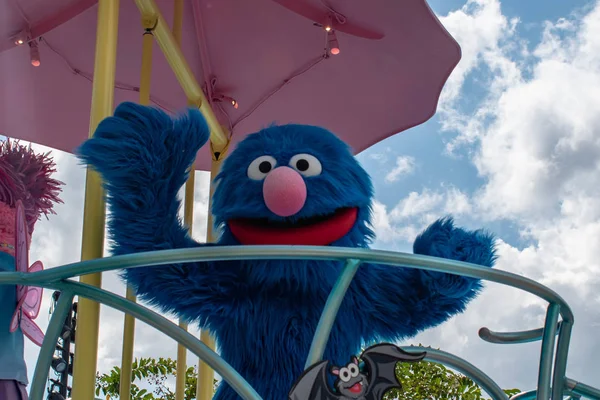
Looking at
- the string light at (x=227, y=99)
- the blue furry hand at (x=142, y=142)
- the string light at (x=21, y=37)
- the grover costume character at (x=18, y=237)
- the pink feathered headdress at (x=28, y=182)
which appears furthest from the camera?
the string light at (x=227, y=99)

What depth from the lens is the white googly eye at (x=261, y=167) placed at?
91 centimetres

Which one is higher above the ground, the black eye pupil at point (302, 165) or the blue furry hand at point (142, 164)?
the black eye pupil at point (302, 165)

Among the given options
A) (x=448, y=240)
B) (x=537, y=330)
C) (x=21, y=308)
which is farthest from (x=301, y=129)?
(x=21, y=308)

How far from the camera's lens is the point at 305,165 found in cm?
91

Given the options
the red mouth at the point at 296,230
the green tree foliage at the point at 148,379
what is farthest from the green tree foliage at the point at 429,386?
the red mouth at the point at 296,230

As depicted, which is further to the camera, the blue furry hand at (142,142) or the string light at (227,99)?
the string light at (227,99)

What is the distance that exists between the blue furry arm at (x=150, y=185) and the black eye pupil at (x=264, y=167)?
0.12m

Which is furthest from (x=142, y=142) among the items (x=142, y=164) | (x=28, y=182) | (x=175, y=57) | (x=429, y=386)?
(x=429, y=386)

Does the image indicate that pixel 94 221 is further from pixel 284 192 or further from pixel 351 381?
pixel 351 381

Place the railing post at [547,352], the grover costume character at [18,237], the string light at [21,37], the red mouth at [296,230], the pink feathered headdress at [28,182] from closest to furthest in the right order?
the railing post at [547,352] → the red mouth at [296,230] → the grover costume character at [18,237] → the pink feathered headdress at [28,182] → the string light at [21,37]

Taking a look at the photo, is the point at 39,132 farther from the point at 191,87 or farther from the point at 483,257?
the point at 483,257

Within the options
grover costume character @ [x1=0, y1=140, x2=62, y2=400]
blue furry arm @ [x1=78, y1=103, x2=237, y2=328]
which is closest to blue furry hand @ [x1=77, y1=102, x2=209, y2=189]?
blue furry arm @ [x1=78, y1=103, x2=237, y2=328]

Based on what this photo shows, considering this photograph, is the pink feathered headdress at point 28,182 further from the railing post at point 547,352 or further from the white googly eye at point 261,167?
the railing post at point 547,352

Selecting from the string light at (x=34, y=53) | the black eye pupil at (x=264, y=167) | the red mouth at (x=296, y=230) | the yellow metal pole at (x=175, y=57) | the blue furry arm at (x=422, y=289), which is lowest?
the blue furry arm at (x=422, y=289)
